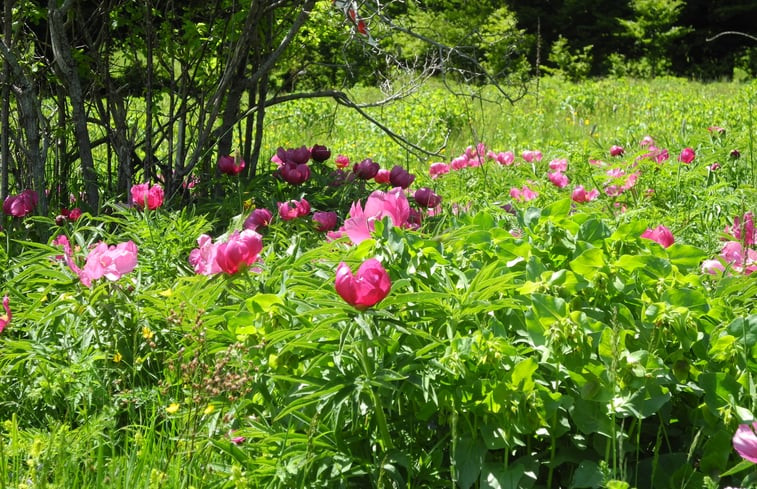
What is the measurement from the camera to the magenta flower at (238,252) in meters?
1.59

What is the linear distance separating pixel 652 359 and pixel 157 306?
1133mm

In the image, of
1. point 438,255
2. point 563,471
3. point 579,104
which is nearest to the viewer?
point 563,471

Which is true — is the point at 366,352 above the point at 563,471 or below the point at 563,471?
above

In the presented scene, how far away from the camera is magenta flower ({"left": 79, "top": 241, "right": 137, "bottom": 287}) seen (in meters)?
1.82

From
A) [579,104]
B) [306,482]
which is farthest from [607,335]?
[579,104]

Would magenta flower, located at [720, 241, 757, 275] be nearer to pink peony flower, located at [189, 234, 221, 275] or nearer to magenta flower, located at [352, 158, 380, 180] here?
pink peony flower, located at [189, 234, 221, 275]

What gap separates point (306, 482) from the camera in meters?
1.46

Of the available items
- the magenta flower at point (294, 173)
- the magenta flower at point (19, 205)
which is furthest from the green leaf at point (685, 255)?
the magenta flower at point (19, 205)

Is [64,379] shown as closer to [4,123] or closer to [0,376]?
[0,376]

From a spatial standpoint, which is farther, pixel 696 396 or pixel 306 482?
pixel 696 396

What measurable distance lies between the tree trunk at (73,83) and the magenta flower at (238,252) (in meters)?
1.29

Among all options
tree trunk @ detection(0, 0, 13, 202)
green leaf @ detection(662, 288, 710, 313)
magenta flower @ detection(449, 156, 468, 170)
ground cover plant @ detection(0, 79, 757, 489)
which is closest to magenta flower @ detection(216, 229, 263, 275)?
ground cover plant @ detection(0, 79, 757, 489)

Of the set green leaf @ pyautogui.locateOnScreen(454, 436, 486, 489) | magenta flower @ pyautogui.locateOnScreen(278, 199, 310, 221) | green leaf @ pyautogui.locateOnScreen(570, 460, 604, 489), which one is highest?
magenta flower @ pyautogui.locateOnScreen(278, 199, 310, 221)

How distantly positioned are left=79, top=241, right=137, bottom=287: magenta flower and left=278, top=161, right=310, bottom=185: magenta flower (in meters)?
1.07
